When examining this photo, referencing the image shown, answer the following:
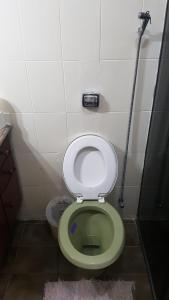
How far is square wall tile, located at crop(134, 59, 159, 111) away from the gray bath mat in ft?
3.50

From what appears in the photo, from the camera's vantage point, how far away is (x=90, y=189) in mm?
1353

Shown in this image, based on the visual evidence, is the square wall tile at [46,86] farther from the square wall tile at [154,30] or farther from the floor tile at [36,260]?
the floor tile at [36,260]

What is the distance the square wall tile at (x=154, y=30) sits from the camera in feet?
3.53

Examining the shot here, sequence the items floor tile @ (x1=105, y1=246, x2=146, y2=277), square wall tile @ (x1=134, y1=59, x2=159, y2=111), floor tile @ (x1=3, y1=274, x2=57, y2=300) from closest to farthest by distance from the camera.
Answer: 1. square wall tile @ (x1=134, y1=59, x2=159, y2=111)
2. floor tile @ (x1=3, y1=274, x2=57, y2=300)
3. floor tile @ (x1=105, y1=246, x2=146, y2=277)

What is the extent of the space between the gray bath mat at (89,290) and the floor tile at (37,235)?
0.31 meters

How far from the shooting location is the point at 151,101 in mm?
1310

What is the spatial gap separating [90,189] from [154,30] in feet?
3.04

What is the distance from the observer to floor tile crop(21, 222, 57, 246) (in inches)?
63.5

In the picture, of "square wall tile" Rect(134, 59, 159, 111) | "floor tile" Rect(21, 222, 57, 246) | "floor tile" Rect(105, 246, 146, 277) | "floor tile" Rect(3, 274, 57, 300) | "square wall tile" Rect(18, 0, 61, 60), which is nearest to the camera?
"square wall tile" Rect(18, 0, 61, 60)

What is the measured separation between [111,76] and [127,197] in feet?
2.93

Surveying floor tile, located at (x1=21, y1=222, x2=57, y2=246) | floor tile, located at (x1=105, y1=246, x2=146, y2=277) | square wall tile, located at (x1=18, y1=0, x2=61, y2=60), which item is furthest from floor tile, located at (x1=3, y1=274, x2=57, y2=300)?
square wall tile, located at (x1=18, y1=0, x2=61, y2=60)

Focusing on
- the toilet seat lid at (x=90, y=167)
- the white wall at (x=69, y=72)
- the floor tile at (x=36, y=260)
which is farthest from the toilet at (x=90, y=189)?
the floor tile at (x=36, y=260)

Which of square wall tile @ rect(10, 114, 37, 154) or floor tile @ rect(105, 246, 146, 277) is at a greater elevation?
square wall tile @ rect(10, 114, 37, 154)

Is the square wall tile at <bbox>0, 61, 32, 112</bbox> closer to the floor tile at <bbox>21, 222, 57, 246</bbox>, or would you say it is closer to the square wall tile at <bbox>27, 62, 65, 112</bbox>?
the square wall tile at <bbox>27, 62, 65, 112</bbox>
